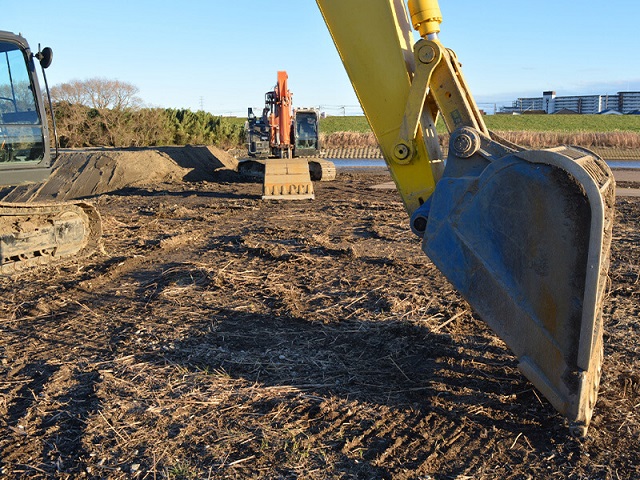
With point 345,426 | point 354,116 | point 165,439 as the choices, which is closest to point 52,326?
point 165,439

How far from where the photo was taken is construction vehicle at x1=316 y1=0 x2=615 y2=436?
327 centimetres

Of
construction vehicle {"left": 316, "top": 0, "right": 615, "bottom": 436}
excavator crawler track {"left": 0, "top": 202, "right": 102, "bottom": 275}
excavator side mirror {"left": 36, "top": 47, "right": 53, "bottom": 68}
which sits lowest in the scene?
excavator crawler track {"left": 0, "top": 202, "right": 102, "bottom": 275}

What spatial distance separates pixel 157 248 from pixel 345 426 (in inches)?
230

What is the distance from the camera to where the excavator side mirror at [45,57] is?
7418mm

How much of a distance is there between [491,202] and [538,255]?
0.43 m

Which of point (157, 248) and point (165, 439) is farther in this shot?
point (157, 248)

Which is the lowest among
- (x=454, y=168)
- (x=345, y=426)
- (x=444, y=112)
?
(x=345, y=426)

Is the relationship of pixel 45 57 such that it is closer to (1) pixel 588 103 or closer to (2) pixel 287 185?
(2) pixel 287 185

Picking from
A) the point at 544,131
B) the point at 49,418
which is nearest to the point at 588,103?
the point at 544,131

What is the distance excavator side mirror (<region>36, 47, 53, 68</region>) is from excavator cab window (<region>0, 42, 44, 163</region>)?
17cm

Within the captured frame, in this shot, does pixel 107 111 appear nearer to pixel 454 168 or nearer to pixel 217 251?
pixel 217 251

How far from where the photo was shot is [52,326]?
5516mm

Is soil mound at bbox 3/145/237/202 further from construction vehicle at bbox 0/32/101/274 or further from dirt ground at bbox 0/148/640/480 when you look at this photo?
dirt ground at bbox 0/148/640/480

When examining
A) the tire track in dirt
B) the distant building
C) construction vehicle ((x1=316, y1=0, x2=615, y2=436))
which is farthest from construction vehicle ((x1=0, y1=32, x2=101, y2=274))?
the distant building
